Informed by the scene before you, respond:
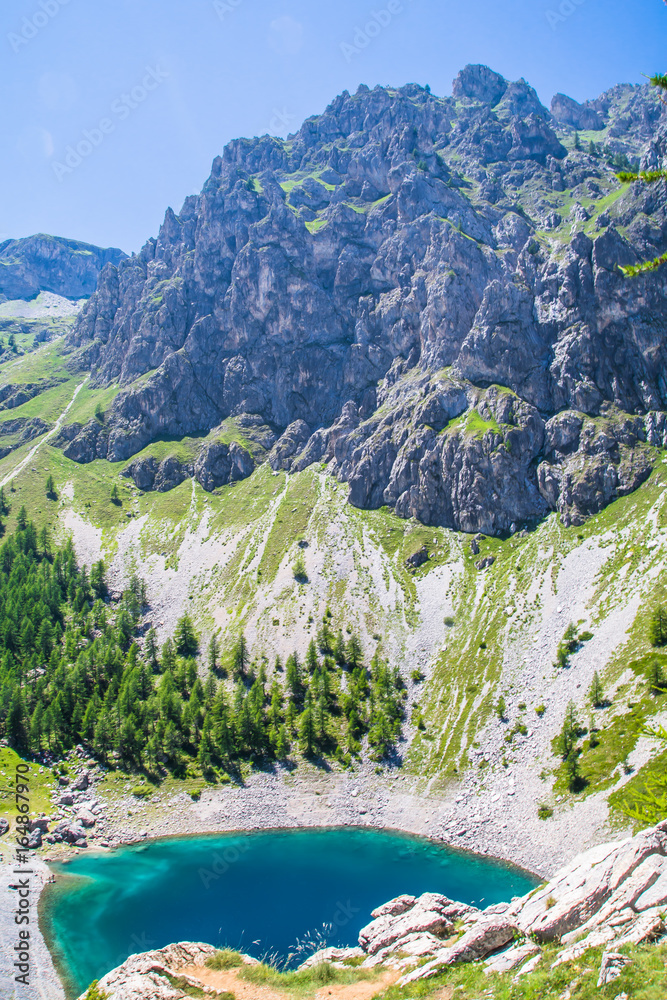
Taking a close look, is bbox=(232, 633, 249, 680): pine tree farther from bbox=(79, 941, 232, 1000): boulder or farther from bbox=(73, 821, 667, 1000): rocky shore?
bbox=(79, 941, 232, 1000): boulder

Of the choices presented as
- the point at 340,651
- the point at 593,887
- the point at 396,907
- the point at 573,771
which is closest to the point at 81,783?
the point at 340,651

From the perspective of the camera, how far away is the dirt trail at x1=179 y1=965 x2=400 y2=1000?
2861cm

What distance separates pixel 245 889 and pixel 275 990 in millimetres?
42044

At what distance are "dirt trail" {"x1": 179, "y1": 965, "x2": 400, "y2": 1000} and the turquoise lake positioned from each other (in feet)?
80.6

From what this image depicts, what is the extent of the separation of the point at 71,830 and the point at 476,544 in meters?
102

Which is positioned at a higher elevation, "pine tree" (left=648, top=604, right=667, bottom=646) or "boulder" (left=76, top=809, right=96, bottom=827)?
"pine tree" (left=648, top=604, right=667, bottom=646)

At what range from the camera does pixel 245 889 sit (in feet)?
217

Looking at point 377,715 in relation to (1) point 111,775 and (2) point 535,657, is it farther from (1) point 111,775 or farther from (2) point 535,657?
(1) point 111,775

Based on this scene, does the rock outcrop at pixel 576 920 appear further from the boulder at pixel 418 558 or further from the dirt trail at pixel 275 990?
the boulder at pixel 418 558

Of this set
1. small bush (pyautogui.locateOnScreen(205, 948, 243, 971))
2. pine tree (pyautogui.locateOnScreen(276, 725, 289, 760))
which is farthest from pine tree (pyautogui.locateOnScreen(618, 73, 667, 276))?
pine tree (pyautogui.locateOnScreen(276, 725, 289, 760))

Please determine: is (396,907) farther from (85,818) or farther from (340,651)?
(340,651)

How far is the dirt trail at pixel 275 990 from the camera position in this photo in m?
28.6

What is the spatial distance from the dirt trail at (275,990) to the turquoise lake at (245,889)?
967 inches

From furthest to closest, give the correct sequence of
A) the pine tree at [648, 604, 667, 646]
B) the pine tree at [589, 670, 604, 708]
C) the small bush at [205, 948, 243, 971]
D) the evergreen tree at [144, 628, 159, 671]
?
the evergreen tree at [144, 628, 159, 671], the pine tree at [648, 604, 667, 646], the pine tree at [589, 670, 604, 708], the small bush at [205, 948, 243, 971]
